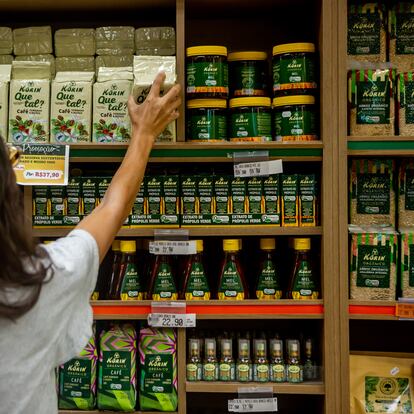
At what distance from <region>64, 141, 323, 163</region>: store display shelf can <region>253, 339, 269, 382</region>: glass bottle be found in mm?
675

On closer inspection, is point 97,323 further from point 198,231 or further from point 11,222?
point 11,222

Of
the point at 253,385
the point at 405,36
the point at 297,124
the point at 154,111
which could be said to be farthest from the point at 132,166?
the point at 405,36

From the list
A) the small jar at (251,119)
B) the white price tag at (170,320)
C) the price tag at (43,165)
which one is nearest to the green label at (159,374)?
the white price tag at (170,320)

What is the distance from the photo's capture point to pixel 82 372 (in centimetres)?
198

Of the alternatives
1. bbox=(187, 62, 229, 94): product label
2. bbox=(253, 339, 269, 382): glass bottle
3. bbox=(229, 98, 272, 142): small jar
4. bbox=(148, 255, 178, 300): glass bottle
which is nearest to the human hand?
bbox=(187, 62, 229, 94): product label

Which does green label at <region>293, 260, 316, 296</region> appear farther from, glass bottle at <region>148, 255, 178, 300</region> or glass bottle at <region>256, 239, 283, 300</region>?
glass bottle at <region>148, 255, 178, 300</region>

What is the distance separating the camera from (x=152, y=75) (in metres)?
1.92

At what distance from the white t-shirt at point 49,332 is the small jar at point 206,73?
1.03m

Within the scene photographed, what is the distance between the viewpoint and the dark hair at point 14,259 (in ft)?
2.94

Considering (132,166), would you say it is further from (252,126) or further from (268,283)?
(268,283)

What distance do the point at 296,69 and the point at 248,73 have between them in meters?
0.18

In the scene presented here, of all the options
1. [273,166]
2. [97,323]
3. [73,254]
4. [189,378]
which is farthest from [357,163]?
[73,254]

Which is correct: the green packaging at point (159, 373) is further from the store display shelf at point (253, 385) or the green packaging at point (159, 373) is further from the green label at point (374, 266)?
the green label at point (374, 266)

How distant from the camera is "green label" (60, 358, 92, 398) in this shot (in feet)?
6.49
